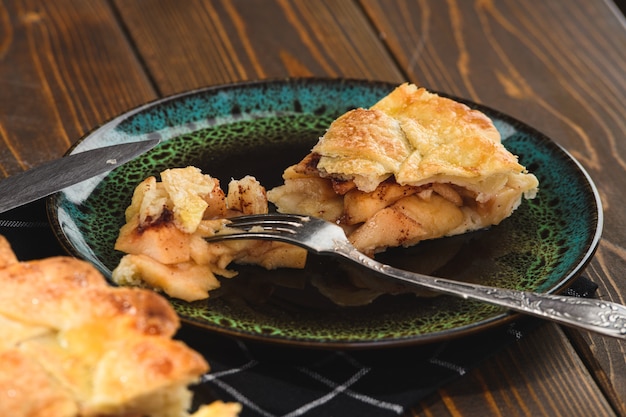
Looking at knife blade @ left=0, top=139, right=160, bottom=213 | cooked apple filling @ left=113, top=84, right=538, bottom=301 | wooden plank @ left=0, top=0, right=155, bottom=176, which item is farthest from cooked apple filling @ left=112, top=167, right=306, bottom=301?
wooden plank @ left=0, top=0, right=155, bottom=176

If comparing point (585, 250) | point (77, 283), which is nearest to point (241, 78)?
point (585, 250)

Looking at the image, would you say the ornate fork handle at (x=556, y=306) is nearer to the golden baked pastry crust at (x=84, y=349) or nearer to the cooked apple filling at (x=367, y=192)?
the cooked apple filling at (x=367, y=192)

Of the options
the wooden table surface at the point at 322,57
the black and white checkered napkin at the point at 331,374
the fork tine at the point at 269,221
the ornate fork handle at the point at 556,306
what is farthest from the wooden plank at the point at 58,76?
the ornate fork handle at the point at 556,306

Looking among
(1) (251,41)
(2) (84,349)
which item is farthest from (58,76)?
(2) (84,349)

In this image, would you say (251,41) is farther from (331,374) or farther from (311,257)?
(331,374)

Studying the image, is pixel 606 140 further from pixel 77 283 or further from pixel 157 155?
pixel 77 283

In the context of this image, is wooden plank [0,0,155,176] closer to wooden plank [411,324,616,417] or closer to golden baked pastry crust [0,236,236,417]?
golden baked pastry crust [0,236,236,417]

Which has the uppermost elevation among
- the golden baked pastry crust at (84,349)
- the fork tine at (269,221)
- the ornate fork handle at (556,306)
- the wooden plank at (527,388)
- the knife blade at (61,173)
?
the knife blade at (61,173)
